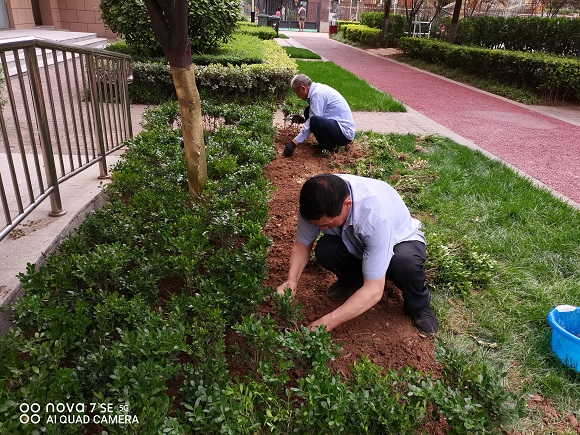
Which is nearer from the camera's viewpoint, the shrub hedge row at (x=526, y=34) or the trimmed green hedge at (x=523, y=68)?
the trimmed green hedge at (x=523, y=68)

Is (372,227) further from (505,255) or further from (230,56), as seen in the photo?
(230,56)

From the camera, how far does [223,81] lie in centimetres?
811

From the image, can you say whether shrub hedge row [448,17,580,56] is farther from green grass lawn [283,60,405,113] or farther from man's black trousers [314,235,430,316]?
man's black trousers [314,235,430,316]

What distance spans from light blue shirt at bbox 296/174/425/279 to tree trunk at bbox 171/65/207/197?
3.92 feet

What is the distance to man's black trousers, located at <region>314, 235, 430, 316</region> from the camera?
254cm

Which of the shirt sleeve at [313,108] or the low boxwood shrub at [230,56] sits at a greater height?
the low boxwood shrub at [230,56]

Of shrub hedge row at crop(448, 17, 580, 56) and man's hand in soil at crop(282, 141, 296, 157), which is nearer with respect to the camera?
man's hand in soil at crop(282, 141, 296, 157)

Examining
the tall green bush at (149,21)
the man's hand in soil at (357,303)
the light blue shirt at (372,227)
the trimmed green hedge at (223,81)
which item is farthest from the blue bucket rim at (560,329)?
the tall green bush at (149,21)

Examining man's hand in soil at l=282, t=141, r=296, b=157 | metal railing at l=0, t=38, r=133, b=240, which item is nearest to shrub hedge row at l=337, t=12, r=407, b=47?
man's hand in soil at l=282, t=141, r=296, b=157

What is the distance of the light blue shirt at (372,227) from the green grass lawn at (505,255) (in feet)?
2.42

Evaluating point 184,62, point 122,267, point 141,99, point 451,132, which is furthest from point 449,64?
point 122,267

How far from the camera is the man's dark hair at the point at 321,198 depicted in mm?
2109

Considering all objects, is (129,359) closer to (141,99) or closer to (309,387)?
(309,387)

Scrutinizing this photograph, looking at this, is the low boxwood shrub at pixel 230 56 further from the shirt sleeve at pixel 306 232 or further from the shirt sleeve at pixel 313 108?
the shirt sleeve at pixel 306 232
